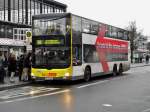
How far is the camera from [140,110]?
11758mm

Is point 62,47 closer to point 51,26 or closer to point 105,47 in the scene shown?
point 51,26

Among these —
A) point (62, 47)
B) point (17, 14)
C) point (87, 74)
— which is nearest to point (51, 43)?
point (62, 47)

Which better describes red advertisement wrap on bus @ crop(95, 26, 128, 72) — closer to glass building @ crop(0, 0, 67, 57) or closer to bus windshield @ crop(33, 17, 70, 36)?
bus windshield @ crop(33, 17, 70, 36)

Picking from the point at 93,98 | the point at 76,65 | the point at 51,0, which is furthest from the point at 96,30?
the point at 51,0

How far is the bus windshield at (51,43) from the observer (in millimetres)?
20219

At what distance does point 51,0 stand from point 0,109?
4782cm

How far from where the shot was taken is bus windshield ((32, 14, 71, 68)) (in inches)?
796

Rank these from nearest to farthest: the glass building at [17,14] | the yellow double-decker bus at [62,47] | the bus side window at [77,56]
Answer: the yellow double-decker bus at [62,47], the bus side window at [77,56], the glass building at [17,14]

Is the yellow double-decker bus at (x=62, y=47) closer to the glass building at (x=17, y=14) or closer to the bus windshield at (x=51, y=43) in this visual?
the bus windshield at (x=51, y=43)

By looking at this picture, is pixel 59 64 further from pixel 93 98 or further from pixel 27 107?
pixel 27 107

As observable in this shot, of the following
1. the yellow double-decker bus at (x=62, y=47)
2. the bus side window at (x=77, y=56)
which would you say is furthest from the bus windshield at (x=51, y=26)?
the bus side window at (x=77, y=56)

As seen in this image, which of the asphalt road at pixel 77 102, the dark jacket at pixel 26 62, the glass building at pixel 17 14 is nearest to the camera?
the asphalt road at pixel 77 102

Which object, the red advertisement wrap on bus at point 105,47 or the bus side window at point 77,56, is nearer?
the bus side window at point 77,56

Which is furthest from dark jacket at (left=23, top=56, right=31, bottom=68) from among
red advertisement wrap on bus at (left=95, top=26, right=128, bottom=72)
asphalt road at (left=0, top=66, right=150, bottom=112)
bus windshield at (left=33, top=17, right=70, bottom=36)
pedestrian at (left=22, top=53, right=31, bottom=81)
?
asphalt road at (left=0, top=66, right=150, bottom=112)
